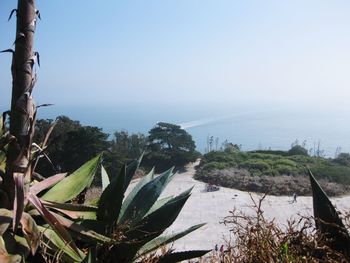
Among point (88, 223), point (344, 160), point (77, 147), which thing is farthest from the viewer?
point (344, 160)

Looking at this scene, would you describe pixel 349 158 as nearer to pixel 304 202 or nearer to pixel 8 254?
pixel 304 202

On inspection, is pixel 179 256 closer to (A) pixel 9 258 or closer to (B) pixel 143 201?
(B) pixel 143 201

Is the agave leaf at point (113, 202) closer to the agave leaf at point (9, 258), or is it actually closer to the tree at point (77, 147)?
the agave leaf at point (9, 258)

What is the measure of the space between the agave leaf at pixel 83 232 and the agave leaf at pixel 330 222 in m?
0.92

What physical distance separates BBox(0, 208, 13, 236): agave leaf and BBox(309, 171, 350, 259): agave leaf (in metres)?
1.26

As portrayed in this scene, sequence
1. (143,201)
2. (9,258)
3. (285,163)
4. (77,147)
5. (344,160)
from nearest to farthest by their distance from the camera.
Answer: (9,258)
(143,201)
(77,147)
(285,163)
(344,160)

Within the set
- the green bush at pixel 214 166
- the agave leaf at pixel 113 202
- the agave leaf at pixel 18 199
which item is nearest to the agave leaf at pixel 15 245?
the agave leaf at pixel 18 199

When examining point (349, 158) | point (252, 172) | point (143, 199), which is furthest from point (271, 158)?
point (143, 199)

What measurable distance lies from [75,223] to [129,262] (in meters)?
0.32

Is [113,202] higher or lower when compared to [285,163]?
higher

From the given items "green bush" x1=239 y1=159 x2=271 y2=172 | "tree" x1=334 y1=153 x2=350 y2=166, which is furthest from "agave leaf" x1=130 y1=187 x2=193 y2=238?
"tree" x1=334 y1=153 x2=350 y2=166

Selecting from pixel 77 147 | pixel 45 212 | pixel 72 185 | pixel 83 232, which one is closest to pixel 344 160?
pixel 77 147

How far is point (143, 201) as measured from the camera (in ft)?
7.31

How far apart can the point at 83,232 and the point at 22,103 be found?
583 millimetres
